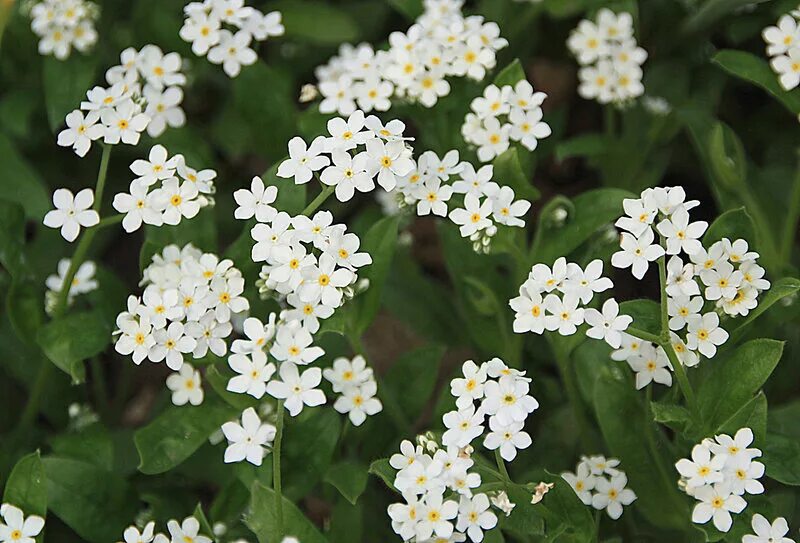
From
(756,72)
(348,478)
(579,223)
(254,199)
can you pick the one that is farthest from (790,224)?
(254,199)

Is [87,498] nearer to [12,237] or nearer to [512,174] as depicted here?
[12,237]

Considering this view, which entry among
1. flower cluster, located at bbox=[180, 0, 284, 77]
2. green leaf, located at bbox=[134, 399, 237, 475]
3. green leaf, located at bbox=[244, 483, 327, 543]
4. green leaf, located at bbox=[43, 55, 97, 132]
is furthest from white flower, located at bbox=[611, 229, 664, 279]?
green leaf, located at bbox=[43, 55, 97, 132]

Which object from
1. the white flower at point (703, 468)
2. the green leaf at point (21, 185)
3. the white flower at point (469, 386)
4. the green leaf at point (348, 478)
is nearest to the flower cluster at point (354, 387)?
the green leaf at point (348, 478)

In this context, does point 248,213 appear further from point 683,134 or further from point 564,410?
point 683,134

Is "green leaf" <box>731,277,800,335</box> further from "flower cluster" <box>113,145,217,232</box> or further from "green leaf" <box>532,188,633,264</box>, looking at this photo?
"flower cluster" <box>113,145,217,232</box>

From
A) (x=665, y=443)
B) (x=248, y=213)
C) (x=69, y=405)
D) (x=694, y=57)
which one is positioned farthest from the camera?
(x=694, y=57)

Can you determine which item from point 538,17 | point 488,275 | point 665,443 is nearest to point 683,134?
point 538,17
